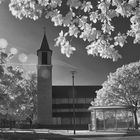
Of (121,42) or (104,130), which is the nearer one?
(121,42)

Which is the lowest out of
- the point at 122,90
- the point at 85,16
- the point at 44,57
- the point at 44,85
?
Result: the point at 85,16

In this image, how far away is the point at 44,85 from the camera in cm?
9100

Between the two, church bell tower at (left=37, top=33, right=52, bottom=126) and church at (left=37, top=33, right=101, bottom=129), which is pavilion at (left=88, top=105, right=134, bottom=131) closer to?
church at (left=37, top=33, right=101, bottom=129)

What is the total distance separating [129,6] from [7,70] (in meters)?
37.5

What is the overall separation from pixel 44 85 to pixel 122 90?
114 ft

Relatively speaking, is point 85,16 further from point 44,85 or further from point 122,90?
point 44,85

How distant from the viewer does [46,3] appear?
755 cm

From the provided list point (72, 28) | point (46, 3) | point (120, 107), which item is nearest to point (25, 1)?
point (46, 3)

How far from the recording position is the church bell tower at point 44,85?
88.3m

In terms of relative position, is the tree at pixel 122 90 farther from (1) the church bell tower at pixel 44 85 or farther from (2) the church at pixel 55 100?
(1) the church bell tower at pixel 44 85

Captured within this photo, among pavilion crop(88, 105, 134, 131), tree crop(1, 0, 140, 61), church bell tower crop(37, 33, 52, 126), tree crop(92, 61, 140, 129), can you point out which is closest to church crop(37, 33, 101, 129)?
church bell tower crop(37, 33, 52, 126)

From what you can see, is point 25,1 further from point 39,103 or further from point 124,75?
point 39,103

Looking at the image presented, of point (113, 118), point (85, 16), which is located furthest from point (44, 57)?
point (85, 16)

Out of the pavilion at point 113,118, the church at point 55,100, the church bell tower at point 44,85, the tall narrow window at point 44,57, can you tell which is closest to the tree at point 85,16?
the pavilion at point 113,118
